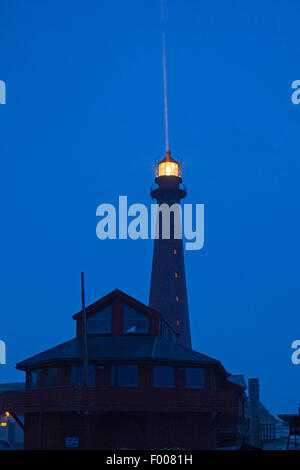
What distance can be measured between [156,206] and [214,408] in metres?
25.7

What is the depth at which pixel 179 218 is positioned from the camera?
5578cm

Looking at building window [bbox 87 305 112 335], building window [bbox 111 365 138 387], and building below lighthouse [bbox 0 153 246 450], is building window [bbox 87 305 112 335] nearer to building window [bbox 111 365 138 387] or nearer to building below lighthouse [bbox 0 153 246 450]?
building below lighthouse [bbox 0 153 246 450]

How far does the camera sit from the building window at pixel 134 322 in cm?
3959

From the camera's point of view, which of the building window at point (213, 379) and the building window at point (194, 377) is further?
the building window at point (213, 379)

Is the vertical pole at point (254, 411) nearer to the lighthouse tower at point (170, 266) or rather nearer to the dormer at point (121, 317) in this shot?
the dormer at point (121, 317)

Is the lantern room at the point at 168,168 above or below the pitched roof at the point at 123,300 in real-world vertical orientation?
above

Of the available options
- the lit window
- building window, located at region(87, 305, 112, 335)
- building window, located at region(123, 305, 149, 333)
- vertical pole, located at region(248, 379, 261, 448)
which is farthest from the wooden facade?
the lit window

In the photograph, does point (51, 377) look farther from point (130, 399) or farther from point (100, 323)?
point (130, 399)

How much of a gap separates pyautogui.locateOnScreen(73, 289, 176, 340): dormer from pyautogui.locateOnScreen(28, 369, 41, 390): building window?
14.6ft

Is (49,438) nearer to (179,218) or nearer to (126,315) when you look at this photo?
(126,315)

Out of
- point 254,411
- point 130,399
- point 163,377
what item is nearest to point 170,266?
point 163,377

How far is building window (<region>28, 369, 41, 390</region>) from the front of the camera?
38.0 meters

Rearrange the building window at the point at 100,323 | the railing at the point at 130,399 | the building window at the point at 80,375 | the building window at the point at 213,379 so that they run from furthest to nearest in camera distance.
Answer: the building window at the point at 100,323 → the building window at the point at 213,379 → the building window at the point at 80,375 → the railing at the point at 130,399

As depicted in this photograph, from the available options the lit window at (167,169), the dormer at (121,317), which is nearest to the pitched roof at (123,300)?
the dormer at (121,317)
